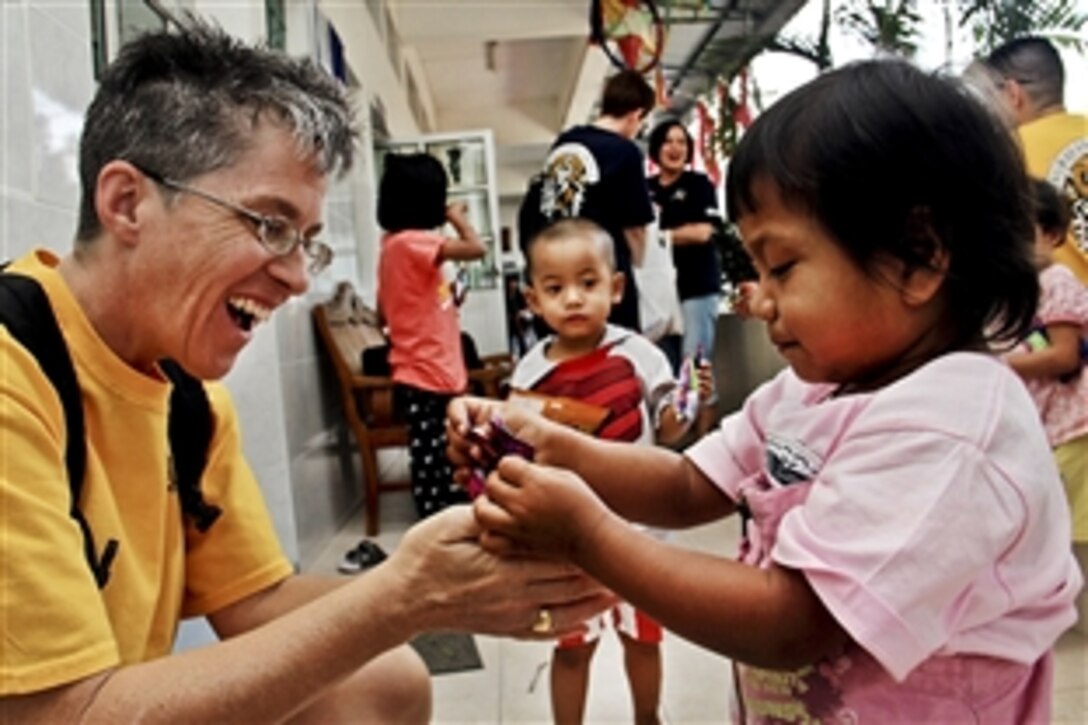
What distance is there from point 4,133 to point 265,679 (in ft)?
3.69

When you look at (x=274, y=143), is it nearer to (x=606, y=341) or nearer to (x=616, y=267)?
(x=606, y=341)

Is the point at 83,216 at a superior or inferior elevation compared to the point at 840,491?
superior

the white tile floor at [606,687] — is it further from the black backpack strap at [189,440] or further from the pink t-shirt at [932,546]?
the pink t-shirt at [932,546]

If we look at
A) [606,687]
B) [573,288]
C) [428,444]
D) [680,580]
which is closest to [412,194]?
[428,444]

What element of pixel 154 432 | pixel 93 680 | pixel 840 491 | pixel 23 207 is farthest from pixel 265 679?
pixel 23 207

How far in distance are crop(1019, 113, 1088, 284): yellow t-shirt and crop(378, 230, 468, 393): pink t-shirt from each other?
2152 mm

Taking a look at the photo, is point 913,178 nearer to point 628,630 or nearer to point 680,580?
point 680,580

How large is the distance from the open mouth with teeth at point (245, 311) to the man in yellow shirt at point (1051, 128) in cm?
210

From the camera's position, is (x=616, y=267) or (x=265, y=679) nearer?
(x=265, y=679)

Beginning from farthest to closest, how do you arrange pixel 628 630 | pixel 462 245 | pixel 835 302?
pixel 462 245
pixel 628 630
pixel 835 302

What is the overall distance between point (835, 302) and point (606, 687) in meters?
1.79

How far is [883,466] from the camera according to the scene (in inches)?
30.5

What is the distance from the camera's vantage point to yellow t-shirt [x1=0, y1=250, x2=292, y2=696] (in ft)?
2.70

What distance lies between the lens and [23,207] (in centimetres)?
156
